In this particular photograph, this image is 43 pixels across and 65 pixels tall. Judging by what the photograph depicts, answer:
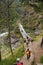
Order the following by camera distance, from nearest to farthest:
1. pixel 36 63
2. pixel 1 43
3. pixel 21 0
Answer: pixel 36 63 < pixel 1 43 < pixel 21 0

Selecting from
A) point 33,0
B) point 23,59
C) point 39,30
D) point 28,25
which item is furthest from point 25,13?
point 23,59

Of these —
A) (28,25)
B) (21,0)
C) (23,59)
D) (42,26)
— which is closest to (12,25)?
(28,25)

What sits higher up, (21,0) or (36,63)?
(21,0)

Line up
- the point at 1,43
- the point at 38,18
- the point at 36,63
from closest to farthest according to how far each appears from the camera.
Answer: the point at 36,63, the point at 1,43, the point at 38,18

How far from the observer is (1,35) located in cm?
4169

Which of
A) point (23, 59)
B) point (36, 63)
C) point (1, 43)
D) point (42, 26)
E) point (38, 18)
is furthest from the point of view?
point (38, 18)

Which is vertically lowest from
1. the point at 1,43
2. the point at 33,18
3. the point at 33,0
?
the point at 1,43

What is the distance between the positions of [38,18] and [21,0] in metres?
13.9

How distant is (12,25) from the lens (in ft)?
149

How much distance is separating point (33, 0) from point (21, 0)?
6.57 meters

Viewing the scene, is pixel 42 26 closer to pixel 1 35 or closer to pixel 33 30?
pixel 33 30

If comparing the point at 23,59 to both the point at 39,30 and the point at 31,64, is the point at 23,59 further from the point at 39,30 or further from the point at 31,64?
the point at 39,30

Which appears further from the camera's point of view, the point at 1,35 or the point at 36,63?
the point at 1,35

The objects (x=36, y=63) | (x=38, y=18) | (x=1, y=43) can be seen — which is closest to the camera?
(x=36, y=63)
